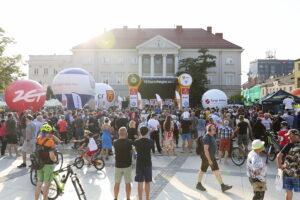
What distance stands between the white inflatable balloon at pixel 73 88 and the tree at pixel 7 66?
1144 centimetres

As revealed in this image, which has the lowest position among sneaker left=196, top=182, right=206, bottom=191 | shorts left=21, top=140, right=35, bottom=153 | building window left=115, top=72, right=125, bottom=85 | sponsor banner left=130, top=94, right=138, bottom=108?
sneaker left=196, top=182, right=206, bottom=191

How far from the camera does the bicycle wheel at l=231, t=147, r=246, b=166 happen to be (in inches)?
441

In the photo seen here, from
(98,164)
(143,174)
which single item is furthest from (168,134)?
(143,174)

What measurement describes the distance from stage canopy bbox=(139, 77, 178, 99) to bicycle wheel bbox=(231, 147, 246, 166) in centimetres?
3889

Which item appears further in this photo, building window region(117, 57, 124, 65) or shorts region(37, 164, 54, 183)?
building window region(117, 57, 124, 65)

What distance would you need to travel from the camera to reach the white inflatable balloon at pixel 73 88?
2417 centimetres

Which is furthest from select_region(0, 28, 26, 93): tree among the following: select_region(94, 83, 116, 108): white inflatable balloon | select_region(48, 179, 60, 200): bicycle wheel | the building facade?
the building facade

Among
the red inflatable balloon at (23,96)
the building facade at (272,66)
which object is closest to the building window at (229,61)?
the red inflatable balloon at (23,96)

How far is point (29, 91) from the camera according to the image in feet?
67.8

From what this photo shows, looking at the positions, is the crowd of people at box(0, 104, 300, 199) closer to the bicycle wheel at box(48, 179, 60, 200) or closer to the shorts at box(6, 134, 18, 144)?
the shorts at box(6, 134, 18, 144)

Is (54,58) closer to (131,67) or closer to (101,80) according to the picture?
(101,80)

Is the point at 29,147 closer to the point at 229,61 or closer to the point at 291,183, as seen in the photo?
the point at 291,183

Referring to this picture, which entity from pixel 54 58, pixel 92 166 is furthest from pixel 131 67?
pixel 92 166

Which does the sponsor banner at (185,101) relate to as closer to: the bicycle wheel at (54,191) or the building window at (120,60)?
the bicycle wheel at (54,191)
